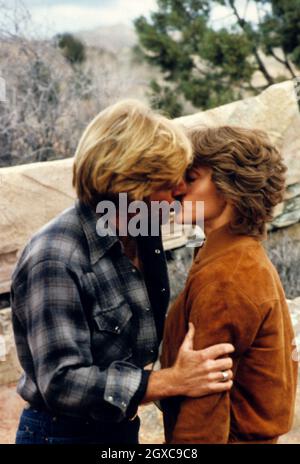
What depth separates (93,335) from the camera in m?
1.70

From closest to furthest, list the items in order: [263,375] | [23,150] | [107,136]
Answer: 1. [107,136]
2. [263,375]
3. [23,150]

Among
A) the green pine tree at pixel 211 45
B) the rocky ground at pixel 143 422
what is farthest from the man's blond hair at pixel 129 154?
the green pine tree at pixel 211 45

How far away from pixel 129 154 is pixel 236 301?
0.44 metres

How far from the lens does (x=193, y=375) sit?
1.69 metres

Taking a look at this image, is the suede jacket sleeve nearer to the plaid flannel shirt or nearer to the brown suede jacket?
the brown suede jacket

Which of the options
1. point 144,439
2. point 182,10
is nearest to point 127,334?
point 144,439

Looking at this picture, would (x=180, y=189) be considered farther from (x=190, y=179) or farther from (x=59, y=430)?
(x=59, y=430)

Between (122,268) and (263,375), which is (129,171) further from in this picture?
(263,375)

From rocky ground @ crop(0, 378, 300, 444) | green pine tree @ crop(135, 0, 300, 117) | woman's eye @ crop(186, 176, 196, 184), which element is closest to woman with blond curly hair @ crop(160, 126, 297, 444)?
woman's eye @ crop(186, 176, 196, 184)

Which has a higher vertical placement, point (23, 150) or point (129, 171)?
point (129, 171)

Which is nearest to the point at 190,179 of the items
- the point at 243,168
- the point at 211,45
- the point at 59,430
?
the point at 243,168

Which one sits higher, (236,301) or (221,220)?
(221,220)

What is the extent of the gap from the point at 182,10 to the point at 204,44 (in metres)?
1.05

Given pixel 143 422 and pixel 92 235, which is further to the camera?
pixel 143 422
